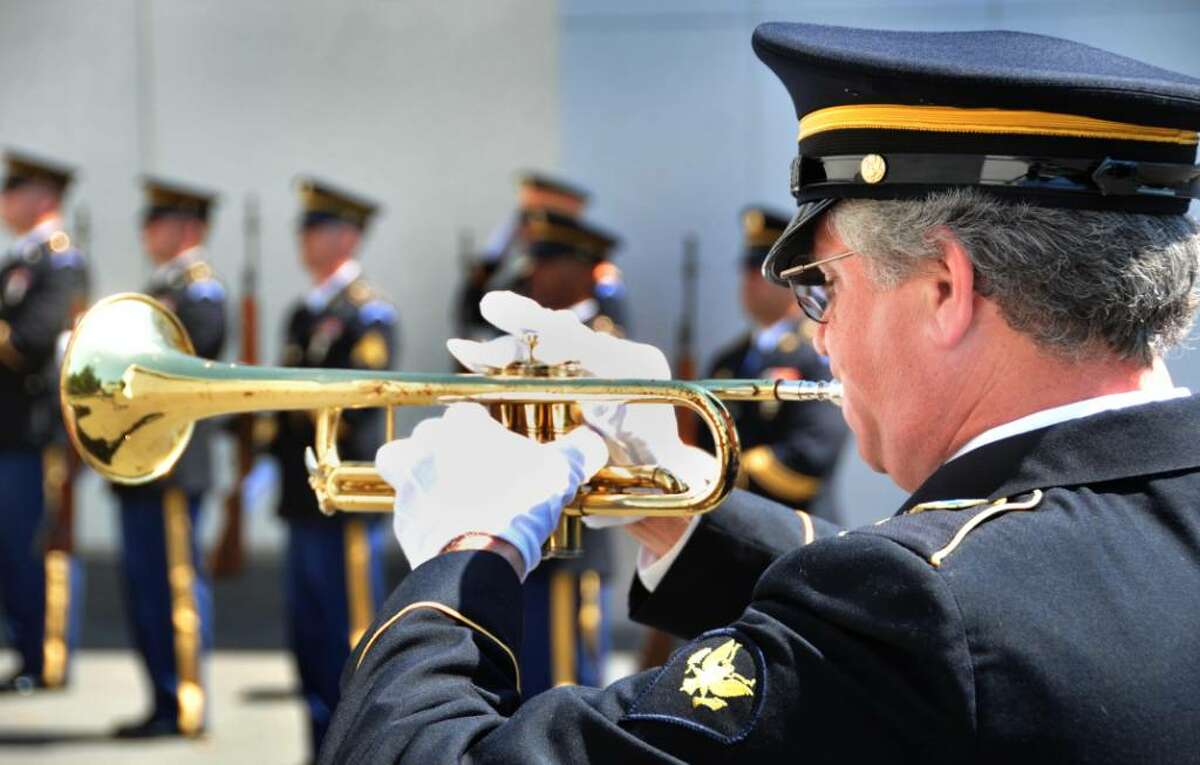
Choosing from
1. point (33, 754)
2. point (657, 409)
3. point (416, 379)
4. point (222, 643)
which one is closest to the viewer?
point (416, 379)

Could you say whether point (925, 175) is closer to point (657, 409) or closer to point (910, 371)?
point (910, 371)

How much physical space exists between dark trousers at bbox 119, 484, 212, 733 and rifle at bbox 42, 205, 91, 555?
2.50ft

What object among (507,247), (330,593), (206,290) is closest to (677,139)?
(507,247)

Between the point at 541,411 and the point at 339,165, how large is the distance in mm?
6056

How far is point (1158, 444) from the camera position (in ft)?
4.52

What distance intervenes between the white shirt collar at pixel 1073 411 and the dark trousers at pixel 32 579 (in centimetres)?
578

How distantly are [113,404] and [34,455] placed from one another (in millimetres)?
4689

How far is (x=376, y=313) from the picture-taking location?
580 cm

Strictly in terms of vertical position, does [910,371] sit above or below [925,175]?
below

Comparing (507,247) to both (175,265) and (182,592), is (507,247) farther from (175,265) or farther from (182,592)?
(182,592)

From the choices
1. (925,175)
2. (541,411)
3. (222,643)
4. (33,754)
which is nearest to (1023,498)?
(925,175)

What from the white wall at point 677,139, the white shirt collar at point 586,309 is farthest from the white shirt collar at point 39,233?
the white shirt collar at point 586,309

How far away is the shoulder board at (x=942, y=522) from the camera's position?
127 centimetres

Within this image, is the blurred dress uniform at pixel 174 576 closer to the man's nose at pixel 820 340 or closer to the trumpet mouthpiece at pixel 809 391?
the trumpet mouthpiece at pixel 809 391
